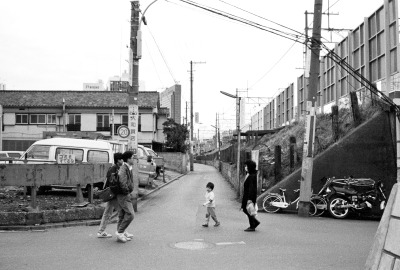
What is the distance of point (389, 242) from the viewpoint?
4676mm

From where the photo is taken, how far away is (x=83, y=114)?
4269cm

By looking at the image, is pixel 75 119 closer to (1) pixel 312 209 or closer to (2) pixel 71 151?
(2) pixel 71 151

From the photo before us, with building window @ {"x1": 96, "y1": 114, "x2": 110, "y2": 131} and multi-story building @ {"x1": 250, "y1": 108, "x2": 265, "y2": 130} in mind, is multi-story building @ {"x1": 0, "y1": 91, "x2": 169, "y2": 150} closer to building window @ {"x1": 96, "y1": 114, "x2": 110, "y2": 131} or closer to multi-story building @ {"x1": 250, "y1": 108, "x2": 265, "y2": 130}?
building window @ {"x1": 96, "y1": 114, "x2": 110, "y2": 131}

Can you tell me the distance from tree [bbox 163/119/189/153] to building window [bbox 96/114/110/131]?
284 inches

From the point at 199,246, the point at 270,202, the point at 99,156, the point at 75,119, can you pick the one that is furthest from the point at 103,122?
the point at 199,246

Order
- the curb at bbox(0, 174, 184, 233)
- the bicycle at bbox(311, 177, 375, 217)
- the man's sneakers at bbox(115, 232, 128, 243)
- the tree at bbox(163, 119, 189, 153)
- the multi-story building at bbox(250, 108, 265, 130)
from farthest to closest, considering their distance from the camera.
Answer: the multi-story building at bbox(250, 108, 265, 130) < the tree at bbox(163, 119, 189, 153) < the bicycle at bbox(311, 177, 375, 217) < the curb at bbox(0, 174, 184, 233) < the man's sneakers at bbox(115, 232, 128, 243)

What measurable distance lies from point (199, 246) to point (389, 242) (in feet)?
14.2

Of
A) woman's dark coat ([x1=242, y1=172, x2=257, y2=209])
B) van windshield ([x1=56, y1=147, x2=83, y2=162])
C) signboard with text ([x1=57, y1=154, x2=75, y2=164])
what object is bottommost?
woman's dark coat ([x1=242, y1=172, x2=257, y2=209])

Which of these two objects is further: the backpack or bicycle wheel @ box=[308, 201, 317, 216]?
bicycle wheel @ box=[308, 201, 317, 216]

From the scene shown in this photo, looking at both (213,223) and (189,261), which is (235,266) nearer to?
(189,261)

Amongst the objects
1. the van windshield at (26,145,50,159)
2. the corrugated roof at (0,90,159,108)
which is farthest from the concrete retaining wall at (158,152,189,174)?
the van windshield at (26,145,50,159)

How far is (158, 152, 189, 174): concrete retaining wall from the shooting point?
44.8 m

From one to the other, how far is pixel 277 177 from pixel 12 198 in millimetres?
9069

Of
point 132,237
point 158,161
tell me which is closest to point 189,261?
point 132,237
